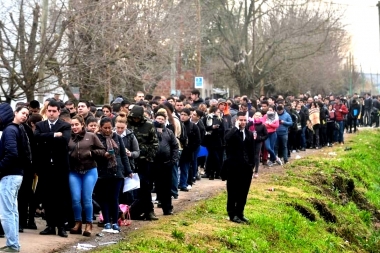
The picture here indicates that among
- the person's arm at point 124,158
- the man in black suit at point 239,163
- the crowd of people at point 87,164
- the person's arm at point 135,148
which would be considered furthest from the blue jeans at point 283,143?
the person's arm at point 124,158

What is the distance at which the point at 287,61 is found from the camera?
185 feet

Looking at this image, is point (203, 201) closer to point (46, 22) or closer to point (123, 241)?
point (123, 241)

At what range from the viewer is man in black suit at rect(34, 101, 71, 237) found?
44.3ft

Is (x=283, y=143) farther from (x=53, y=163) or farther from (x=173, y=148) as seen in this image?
(x=53, y=163)

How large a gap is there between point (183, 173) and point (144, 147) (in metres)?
5.42

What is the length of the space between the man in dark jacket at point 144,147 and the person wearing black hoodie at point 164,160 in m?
0.49

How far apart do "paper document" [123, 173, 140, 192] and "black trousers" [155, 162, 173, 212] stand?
1256mm

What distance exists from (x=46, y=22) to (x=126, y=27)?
6.38 m

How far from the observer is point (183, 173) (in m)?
20.8

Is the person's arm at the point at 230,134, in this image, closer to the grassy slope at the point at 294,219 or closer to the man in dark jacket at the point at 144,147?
the man in dark jacket at the point at 144,147

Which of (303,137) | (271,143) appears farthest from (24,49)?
(303,137)

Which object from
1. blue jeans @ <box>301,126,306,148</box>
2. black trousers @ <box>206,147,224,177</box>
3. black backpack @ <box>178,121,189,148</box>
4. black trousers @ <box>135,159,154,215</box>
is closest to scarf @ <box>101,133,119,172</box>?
black trousers @ <box>135,159,154,215</box>

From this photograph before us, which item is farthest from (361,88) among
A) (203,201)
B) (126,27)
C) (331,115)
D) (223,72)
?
(203,201)

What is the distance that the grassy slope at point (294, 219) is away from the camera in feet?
45.1
